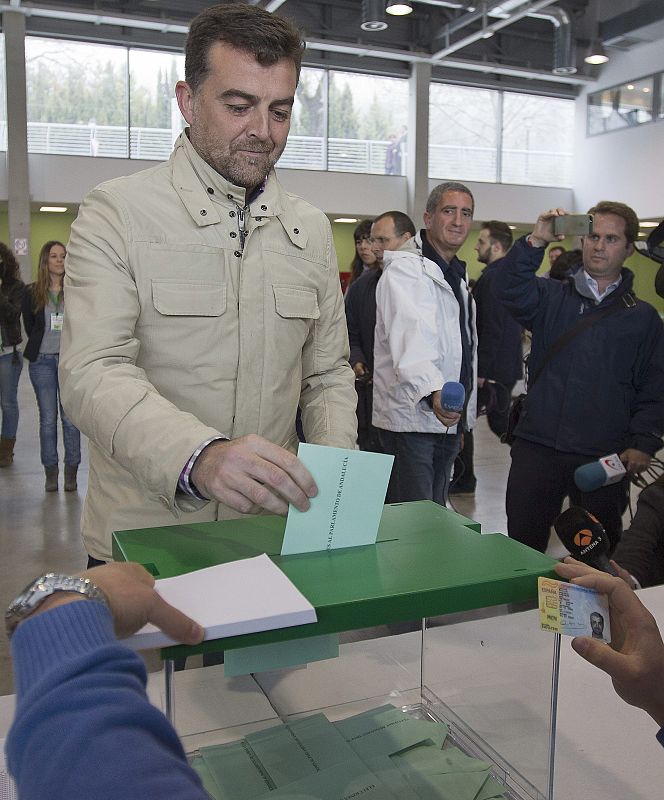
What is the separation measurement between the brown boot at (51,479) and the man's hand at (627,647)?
189 inches

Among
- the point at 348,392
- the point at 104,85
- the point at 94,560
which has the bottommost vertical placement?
the point at 94,560

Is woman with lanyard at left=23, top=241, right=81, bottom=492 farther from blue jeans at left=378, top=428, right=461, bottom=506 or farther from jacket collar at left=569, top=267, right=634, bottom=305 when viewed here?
jacket collar at left=569, top=267, right=634, bottom=305

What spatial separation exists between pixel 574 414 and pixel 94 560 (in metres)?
1.99

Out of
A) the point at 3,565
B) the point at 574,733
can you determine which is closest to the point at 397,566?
the point at 574,733

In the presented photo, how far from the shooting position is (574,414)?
3043 mm

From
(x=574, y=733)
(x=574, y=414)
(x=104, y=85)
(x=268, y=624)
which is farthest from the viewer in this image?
(x=104, y=85)

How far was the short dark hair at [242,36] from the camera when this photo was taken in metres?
1.44

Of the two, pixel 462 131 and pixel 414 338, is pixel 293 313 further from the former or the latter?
pixel 462 131

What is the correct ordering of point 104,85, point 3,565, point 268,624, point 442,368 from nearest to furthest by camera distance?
point 268,624
point 442,368
point 3,565
point 104,85

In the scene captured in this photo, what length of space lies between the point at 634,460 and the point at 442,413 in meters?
0.76

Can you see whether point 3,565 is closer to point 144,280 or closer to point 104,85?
point 144,280

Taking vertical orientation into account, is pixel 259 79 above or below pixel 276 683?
above

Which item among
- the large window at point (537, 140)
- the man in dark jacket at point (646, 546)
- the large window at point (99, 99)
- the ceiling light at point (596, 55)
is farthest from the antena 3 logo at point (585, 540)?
the large window at point (537, 140)

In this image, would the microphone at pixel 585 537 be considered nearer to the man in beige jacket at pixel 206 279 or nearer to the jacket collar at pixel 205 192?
the man in beige jacket at pixel 206 279
